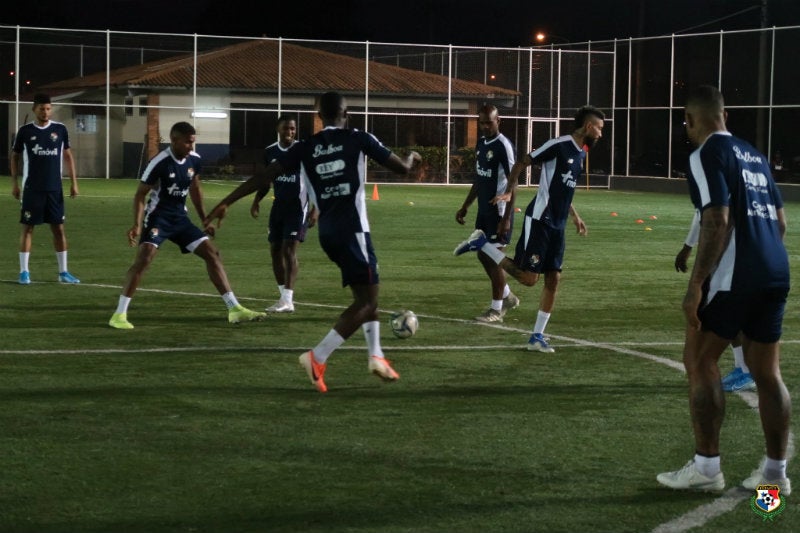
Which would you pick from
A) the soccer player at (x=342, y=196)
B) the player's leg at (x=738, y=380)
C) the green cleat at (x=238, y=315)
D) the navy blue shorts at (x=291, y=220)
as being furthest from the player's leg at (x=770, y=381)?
the navy blue shorts at (x=291, y=220)

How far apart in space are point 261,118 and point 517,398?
133ft

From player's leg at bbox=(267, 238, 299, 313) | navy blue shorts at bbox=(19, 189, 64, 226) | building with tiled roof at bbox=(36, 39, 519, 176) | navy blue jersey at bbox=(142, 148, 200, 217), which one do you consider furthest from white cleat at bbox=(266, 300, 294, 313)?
building with tiled roof at bbox=(36, 39, 519, 176)

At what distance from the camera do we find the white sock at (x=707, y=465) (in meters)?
5.83

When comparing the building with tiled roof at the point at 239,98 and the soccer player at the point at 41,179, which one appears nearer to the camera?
the soccer player at the point at 41,179

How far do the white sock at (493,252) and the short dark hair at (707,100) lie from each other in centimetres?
535

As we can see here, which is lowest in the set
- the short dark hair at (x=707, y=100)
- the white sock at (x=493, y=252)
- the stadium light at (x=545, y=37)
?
the white sock at (x=493, y=252)

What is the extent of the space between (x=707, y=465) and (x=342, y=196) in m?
3.39

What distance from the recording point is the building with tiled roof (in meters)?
46.2

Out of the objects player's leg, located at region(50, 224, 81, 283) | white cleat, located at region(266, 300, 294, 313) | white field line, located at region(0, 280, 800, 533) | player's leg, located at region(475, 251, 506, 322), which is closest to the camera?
white field line, located at region(0, 280, 800, 533)

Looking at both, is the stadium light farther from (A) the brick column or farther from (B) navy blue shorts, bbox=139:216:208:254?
(B) navy blue shorts, bbox=139:216:208:254

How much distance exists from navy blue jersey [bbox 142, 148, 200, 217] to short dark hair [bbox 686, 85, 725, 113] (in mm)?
6527

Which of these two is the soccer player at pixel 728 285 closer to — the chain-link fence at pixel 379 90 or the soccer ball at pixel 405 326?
the soccer ball at pixel 405 326

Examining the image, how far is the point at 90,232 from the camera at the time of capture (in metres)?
21.8

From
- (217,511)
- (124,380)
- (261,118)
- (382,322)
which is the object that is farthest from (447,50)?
(217,511)
